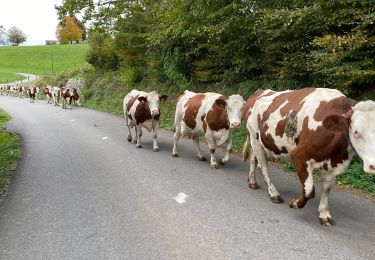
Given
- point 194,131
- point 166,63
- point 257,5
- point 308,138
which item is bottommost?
point 194,131

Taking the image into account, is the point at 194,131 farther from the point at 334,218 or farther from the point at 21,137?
the point at 21,137

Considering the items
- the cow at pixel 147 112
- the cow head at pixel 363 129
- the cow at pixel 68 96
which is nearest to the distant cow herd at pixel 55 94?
the cow at pixel 68 96

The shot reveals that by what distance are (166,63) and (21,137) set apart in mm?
8141

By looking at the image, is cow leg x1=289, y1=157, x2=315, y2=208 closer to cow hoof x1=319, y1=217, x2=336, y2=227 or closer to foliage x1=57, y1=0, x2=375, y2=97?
cow hoof x1=319, y1=217, x2=336, y2=227

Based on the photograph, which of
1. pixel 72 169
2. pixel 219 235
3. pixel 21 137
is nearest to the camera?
pixel 219 235

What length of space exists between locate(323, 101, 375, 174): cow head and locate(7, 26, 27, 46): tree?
155187 millimetres

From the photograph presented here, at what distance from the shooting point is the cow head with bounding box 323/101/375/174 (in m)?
4.85

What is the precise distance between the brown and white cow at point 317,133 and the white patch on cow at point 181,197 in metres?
1.49

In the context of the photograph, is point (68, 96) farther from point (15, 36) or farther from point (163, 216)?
point (15, 36)

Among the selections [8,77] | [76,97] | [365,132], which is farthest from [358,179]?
[8,77]

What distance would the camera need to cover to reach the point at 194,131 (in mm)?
10414

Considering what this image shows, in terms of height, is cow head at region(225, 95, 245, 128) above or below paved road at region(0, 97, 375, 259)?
above

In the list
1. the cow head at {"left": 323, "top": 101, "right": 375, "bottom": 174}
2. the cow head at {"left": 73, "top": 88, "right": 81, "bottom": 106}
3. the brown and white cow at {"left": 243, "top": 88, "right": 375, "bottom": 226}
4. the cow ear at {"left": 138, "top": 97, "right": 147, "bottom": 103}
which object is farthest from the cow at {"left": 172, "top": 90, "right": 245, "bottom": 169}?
the cow head at {"left": 73, "top": 88, "right": 81, "bottom": 106}

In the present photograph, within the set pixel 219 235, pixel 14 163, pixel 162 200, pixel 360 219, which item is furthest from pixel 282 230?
pixel 14 163
